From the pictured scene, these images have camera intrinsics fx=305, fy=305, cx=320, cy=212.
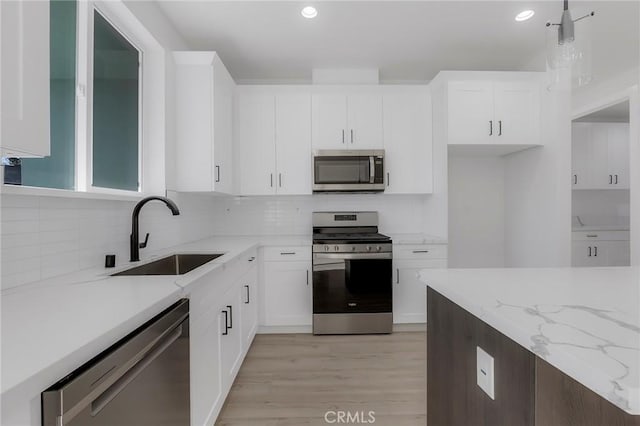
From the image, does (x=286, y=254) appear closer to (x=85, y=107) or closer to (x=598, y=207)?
(x=85, y=107)

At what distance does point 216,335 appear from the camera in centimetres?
166

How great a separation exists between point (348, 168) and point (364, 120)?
0.55 metres

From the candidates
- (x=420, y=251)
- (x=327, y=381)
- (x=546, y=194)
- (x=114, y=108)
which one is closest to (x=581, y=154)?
(x=546, y=194)

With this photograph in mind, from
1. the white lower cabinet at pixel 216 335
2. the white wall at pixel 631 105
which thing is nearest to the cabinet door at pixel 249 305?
the white lower cabinet at pixel 216 335

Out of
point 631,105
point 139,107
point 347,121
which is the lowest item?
point 139,107

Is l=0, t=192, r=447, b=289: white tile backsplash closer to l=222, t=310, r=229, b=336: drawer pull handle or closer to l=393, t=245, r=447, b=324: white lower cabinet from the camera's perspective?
l=393, t=245, r=447, b=324: white lower cabinet

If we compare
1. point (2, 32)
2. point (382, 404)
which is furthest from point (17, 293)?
point (382, 404)

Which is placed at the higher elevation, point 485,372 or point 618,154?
point 618,154

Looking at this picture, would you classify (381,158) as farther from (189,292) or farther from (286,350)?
(189,292)

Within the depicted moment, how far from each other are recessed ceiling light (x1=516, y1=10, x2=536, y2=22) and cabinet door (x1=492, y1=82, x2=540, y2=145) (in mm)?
646

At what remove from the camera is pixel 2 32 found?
0.72m

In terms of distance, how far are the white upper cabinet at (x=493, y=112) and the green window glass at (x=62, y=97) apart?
291 cm

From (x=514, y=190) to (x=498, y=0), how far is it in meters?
1.97

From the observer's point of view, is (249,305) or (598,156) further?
(598,156)
